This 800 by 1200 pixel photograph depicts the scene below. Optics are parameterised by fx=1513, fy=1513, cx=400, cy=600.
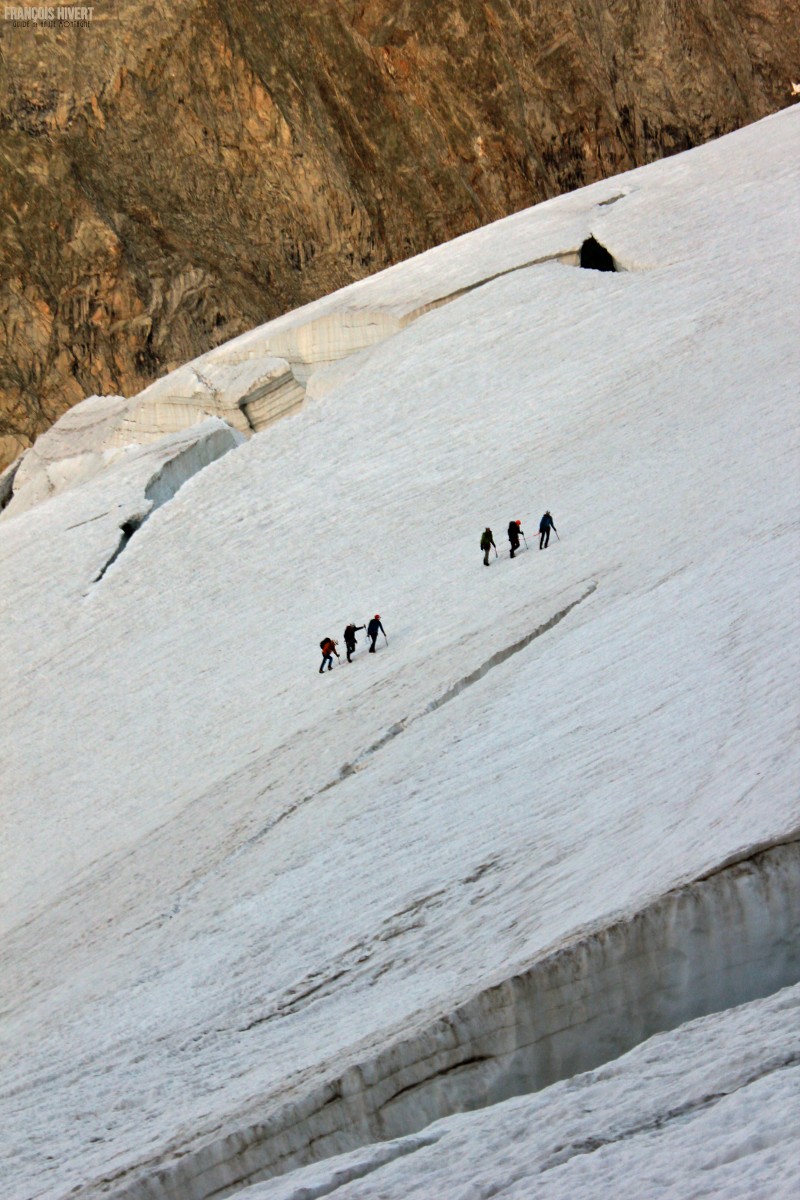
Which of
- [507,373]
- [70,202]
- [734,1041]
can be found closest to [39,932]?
[734,1041]

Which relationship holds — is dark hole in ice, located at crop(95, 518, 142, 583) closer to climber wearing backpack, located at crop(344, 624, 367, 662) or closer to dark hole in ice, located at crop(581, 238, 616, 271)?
climber wearing backpack, located at crop(344, 624, 367, 662)

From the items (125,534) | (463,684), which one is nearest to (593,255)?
(125,534)

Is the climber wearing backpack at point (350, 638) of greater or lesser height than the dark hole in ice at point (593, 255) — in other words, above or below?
below

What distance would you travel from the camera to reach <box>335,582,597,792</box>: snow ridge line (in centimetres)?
1300

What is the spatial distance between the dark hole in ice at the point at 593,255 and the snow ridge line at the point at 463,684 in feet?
42.3

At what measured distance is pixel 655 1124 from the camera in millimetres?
5172

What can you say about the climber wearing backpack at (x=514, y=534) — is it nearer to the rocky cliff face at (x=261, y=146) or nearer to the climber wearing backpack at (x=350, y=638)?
the climber wearing backpack at (x=350, y=638)

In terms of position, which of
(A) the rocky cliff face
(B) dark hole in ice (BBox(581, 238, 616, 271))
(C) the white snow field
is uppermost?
(A) the rocky cliff face

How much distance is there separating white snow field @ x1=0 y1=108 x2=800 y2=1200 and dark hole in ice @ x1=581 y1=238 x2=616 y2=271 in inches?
12.2

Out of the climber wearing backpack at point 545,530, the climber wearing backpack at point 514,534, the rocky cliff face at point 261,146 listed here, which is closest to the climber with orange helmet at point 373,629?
the climber wearing backpack at point 514,534

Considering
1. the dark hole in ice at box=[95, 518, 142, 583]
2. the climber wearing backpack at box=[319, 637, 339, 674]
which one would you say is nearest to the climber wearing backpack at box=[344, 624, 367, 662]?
the climber wearing backpack at box=[319, 637, 339, 674]

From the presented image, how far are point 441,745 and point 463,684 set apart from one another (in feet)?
5.99

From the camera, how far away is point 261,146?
45.4 metres

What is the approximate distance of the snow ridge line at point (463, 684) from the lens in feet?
42.7
